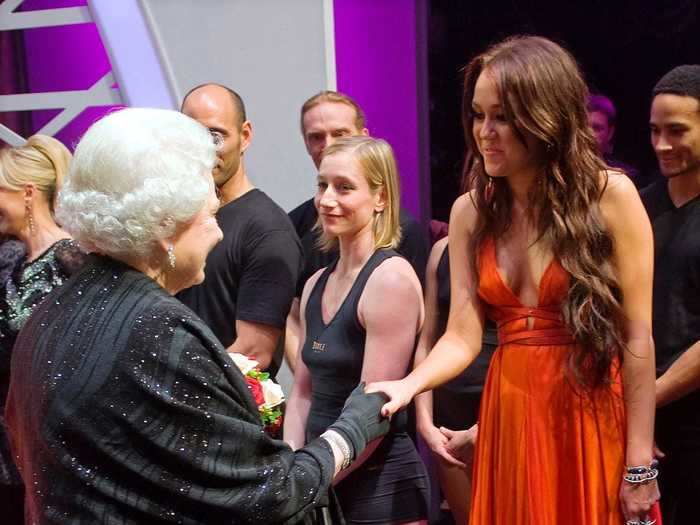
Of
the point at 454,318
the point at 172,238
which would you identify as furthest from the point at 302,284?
the point at 172,238

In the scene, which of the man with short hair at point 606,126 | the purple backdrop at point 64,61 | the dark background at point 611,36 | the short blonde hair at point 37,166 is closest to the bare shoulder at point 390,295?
the short blonde hair at point 37,166

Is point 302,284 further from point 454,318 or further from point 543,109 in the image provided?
point 543,109

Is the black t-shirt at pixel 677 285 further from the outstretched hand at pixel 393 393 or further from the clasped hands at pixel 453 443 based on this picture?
the outstretched hand at pixel 393 393

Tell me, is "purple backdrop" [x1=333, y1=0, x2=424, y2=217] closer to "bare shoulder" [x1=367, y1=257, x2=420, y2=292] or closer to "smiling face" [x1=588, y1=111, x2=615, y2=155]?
"smiling face" [x1=588, y1=111, x2=615, y2=155]

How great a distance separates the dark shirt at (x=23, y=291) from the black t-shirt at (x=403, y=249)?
2.49 ft

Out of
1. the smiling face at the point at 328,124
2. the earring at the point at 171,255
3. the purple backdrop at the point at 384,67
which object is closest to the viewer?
the earring at the point at 171,255

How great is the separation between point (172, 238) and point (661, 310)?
1.70 m

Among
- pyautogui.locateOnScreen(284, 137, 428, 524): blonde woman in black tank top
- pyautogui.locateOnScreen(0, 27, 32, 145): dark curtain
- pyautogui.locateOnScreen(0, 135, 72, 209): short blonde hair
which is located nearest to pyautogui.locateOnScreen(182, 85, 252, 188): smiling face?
pyautogui.locateOnScreen(0, 135, 72, 209): short blonde hair

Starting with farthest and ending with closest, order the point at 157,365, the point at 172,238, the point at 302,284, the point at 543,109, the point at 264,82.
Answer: the point at 264,82
the point at 302,284
the point at 543,109
the point at 172,238
the point at 157,365

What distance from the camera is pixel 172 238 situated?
1827 mm

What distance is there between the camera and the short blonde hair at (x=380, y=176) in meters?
2.91

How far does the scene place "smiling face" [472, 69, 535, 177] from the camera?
2.26 metres

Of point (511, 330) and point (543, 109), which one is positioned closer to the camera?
point (543, 109)

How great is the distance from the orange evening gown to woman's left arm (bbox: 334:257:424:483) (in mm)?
321
